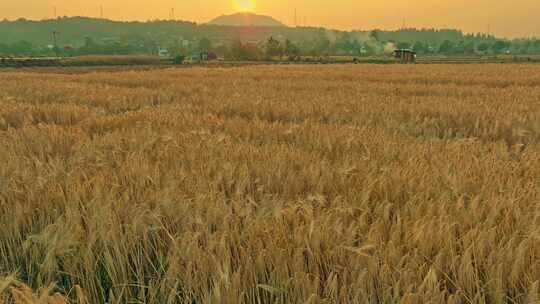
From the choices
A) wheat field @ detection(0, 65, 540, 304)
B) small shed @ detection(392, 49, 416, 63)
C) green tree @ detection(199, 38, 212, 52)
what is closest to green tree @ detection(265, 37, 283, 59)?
small shed @ detection(392, 49, 416, 63)

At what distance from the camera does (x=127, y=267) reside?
164 cm

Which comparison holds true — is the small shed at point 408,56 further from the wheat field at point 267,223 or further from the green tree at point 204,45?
the green tree at point 204,45

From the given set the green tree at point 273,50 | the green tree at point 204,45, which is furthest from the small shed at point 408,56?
the green tree at point 204,45

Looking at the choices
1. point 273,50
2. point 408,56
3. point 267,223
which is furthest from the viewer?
point 273,50

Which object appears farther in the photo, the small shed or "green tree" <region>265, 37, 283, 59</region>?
"green tree" <region>265, 37, 283, 59</region>

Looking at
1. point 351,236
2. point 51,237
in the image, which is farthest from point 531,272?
point 51,237

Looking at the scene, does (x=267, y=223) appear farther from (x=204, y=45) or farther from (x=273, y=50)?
(x=204, y=45)

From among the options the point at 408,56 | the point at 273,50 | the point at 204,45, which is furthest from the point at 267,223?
the point at 204,45

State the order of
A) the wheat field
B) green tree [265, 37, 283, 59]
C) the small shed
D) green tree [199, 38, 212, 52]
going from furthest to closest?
1. green tree [199, 38, 212, 52]
2. green tree [265, 37, 283, 59]
3. the small shed
4. the wheat field

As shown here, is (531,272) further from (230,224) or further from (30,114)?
(30,114)

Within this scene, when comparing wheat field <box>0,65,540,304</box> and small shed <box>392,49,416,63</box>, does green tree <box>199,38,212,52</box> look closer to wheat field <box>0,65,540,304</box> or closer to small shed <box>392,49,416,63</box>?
small shed <box>392,49,416,63</box>

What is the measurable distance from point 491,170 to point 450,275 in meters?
1.44

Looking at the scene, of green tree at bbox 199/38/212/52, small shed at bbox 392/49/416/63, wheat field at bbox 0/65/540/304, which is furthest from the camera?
green tree at bbox 199/38/212/52

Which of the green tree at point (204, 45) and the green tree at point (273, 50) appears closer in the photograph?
the green tree at point (273, 50)
